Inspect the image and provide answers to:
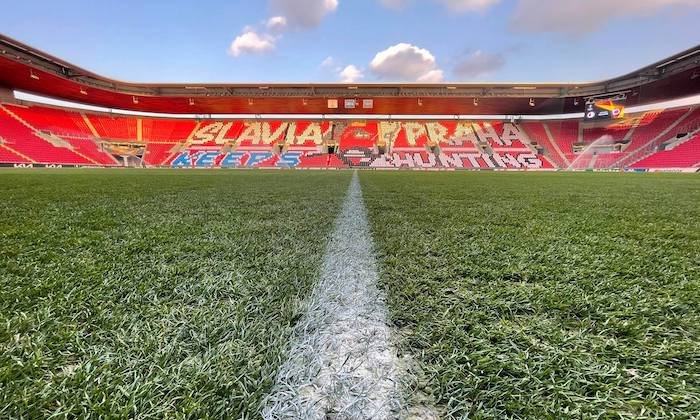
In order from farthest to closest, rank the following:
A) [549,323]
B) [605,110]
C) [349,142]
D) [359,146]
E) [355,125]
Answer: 1. [355,125]
2. [349,142]
3. [359,146]
4. [605,110]
5. [549,323]

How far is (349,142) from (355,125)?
8.05 feet

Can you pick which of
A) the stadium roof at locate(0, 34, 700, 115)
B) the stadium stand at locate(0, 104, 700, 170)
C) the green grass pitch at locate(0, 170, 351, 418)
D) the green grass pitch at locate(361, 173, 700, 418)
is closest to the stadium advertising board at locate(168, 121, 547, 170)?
the stadium stand at locate(0, 104, 700, 170)

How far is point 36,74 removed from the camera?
17.9 m

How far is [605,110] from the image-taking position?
22734 mm

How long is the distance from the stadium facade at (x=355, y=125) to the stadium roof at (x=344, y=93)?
0.29 ft

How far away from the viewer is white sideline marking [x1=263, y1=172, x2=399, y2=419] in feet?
1.78

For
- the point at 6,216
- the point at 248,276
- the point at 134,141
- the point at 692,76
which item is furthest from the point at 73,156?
the point at 692,76

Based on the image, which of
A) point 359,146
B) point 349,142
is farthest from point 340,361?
A: point 349,142

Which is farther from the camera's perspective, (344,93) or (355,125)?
(355,125)

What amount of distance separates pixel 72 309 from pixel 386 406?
0.79 meters

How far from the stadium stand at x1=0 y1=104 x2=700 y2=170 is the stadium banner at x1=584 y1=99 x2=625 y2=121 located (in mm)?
2773

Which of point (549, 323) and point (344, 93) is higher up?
point (344, 93)

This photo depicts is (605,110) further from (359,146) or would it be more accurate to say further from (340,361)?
(340,361)

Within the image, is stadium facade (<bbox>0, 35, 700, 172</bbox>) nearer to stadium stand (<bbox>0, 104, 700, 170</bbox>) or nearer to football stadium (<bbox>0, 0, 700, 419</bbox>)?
stadium stand (<bbox>0, 104, 700, 170</bbox>)
